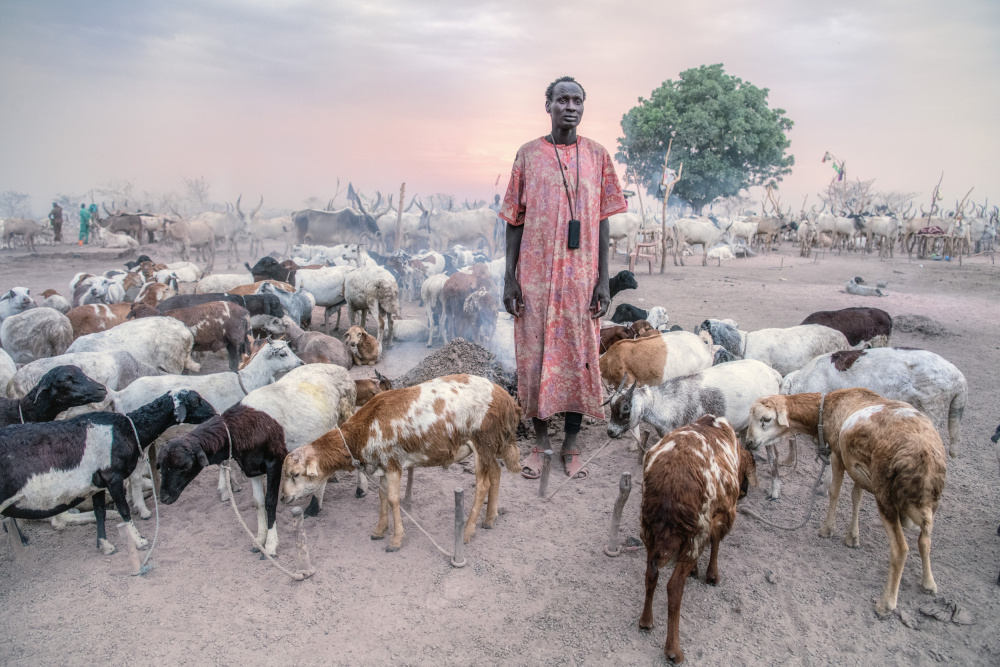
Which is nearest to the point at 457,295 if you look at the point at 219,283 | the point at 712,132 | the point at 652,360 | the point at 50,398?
the point at 652,360

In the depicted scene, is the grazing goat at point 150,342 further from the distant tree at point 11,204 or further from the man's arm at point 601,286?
the distant tree at point 11,204

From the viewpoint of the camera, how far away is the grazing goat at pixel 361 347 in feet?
26.6

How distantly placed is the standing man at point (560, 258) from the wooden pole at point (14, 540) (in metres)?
3.80

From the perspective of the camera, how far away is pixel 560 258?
14.6ft

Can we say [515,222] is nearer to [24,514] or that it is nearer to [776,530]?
[776,530]

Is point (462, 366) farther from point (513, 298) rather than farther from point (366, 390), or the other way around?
point (513, 298)

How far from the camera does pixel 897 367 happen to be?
4.86 meters

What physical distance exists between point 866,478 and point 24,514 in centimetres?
537

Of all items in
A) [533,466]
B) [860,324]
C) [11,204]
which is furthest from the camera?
[11,204]

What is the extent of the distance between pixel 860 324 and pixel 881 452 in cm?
442

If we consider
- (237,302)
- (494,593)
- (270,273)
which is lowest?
(494,593)

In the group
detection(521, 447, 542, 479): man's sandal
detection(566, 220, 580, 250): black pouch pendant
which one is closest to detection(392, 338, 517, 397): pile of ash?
detection(521, 447, 542, 479): man's sandal

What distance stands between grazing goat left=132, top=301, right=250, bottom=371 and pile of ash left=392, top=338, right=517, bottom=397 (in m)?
2.76

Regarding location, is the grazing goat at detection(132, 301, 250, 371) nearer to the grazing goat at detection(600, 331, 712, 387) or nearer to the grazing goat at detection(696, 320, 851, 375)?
the grazing goat at detection(600, 331, 712, 387)
